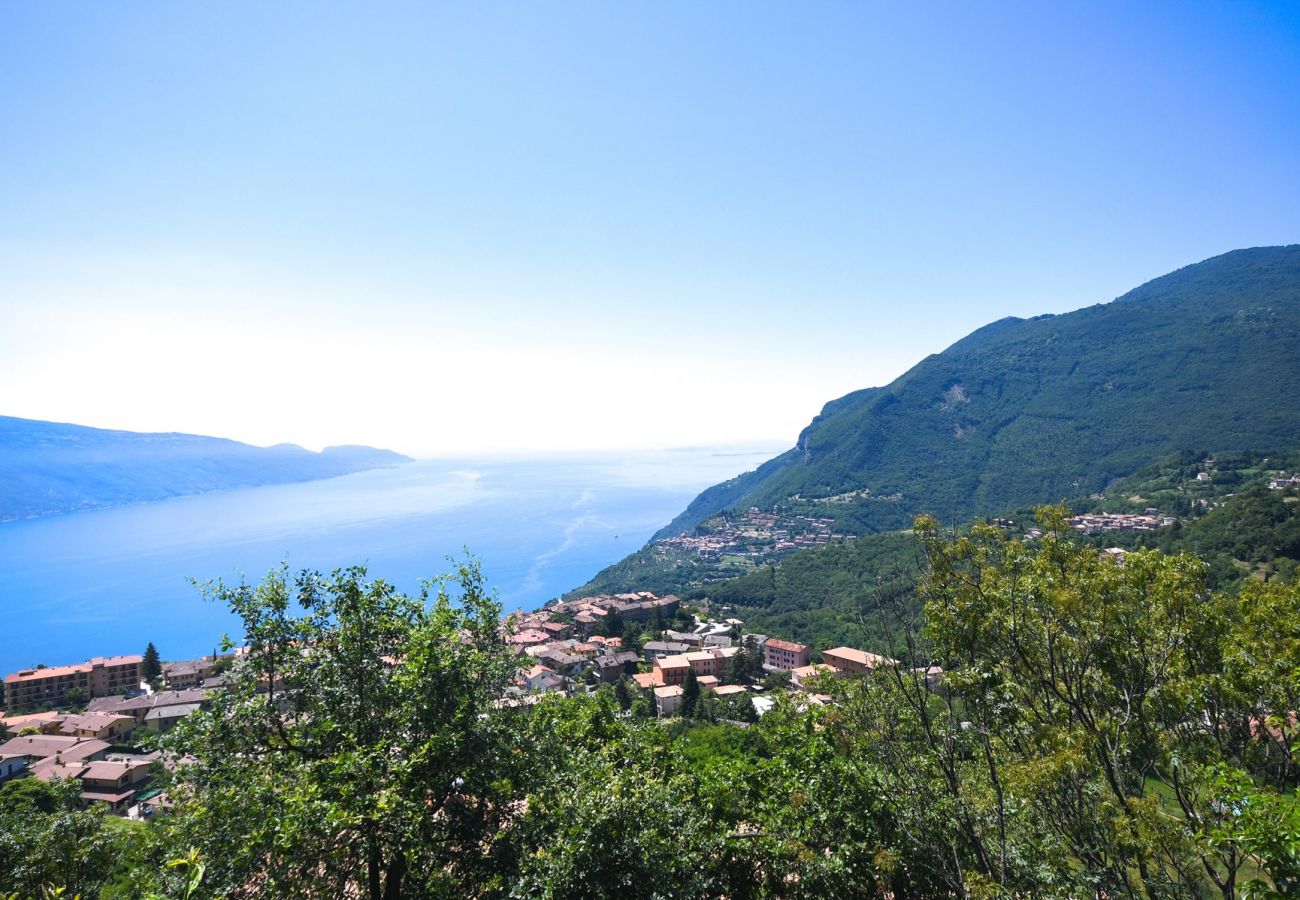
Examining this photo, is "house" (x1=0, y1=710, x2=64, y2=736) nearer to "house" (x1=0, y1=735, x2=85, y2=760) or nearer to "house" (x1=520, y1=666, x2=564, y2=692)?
"house" (x1=0, y1=735, x2=85, y2=760)

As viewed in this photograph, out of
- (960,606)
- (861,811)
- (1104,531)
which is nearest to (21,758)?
(861,811)

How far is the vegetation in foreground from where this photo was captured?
4539mm

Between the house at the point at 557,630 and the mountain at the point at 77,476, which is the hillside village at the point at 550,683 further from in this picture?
the mountain at the point at 77,476

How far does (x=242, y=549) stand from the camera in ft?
282

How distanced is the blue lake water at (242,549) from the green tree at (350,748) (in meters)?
17.0

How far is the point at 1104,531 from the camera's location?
4641 cm

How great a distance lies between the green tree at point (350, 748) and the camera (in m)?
4.49

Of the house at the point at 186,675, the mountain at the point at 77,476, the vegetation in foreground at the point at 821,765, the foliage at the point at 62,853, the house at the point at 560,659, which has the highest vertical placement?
the mountain at the point at 77,476

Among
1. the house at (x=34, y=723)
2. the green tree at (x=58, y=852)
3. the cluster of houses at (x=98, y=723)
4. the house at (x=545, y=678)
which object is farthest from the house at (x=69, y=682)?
the green tree at (x=58, y=852)

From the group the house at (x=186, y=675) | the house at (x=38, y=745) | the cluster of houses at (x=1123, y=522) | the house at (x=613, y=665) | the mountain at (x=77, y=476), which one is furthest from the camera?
the mountain at (x=77, y=476)

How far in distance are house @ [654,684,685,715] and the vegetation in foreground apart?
70.5ft

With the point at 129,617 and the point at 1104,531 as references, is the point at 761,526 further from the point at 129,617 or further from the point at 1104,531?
the point at 129,617

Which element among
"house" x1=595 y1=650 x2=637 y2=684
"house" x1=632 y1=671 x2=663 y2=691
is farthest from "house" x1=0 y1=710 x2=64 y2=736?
"house" x1=632 y1=671 x2=663 y2=691

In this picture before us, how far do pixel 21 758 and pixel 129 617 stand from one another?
4917 cm
